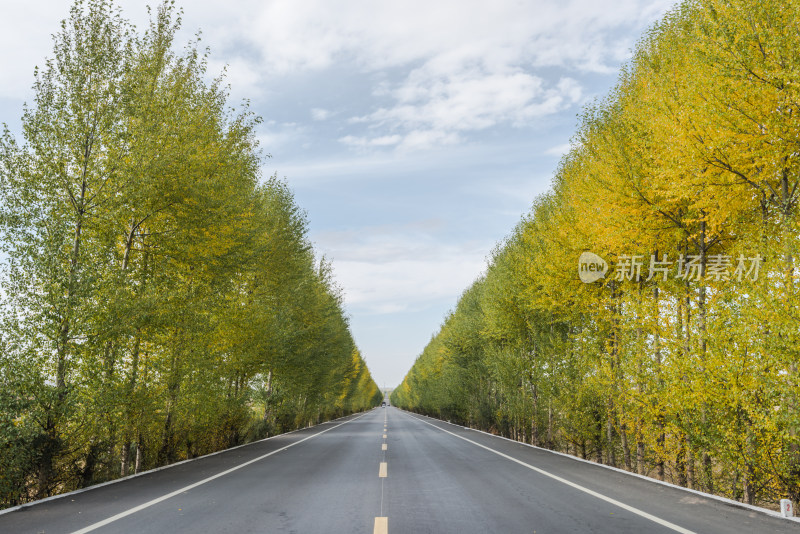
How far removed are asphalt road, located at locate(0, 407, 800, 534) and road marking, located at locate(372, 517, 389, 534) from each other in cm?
1

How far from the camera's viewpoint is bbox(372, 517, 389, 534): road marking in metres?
5.31

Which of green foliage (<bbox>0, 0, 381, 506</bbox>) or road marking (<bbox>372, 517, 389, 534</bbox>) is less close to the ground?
green foliage (<bbox>0, 0, 381, 506</bbox>)

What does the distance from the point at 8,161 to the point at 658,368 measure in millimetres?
14077

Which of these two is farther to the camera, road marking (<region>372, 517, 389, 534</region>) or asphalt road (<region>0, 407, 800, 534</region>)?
asphalt road (<region>0, 407, 800, 534</region>)

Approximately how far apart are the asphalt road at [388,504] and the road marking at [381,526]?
1 cm

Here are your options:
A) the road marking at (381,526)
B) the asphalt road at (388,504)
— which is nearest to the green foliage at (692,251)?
the asphalt road at (388,504)

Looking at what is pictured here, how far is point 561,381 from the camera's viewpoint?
54.4 ft

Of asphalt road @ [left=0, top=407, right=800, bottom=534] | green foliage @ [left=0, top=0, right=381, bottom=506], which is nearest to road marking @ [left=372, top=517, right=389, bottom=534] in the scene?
asphalt road @ [left=0, top=407, right=800, bottom=534]

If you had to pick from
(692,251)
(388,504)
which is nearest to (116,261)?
(388,504)

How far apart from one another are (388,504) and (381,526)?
1.30 metres

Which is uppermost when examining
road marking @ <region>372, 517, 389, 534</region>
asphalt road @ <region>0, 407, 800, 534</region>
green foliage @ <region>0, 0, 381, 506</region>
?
green foliage @ <region>0, 0, 381, 506</region>

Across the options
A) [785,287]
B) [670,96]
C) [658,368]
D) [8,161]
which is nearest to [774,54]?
[670,96]

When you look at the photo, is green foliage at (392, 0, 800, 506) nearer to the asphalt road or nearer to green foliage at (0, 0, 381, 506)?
the asphalt road

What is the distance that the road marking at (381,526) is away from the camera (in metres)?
5.31
